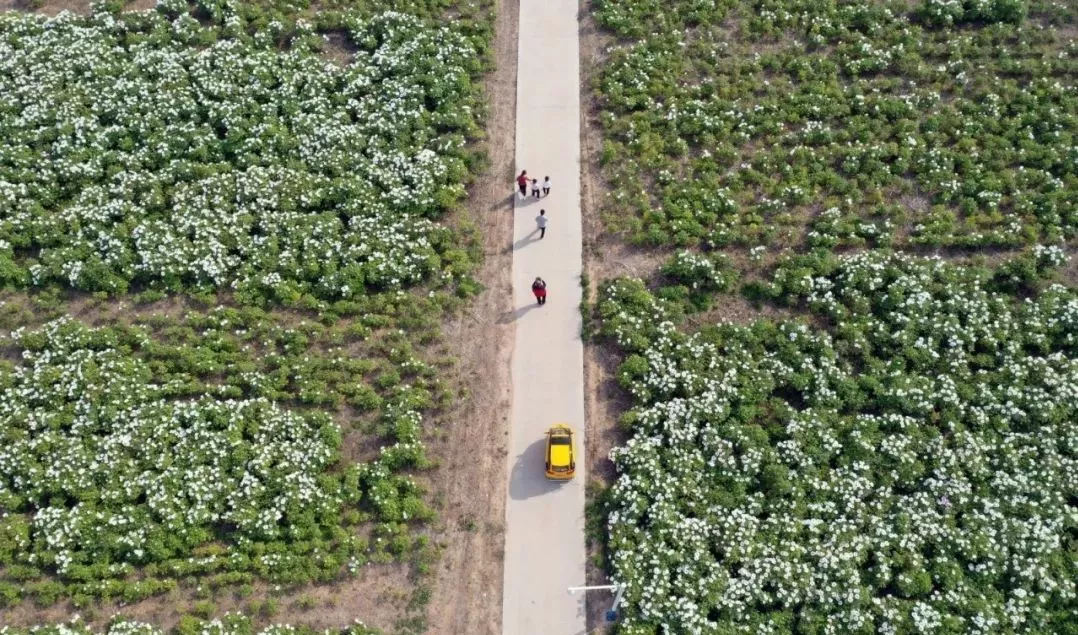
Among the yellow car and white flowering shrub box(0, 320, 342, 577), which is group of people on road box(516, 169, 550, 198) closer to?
the yellow car

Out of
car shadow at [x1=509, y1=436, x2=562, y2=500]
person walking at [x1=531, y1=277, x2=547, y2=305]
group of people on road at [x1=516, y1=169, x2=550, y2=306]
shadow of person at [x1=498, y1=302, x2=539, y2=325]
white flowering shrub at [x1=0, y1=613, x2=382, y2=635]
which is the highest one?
group of people on road at [x1=516, y1=169, x2=550, y2=306]

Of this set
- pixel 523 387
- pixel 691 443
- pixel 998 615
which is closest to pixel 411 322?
pixel 523 387

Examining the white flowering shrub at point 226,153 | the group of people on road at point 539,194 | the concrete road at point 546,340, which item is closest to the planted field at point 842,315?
the concrete road at point 546,340

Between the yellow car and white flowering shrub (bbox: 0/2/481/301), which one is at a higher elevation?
white flowering shrub (bbox: 0/2/481/301)

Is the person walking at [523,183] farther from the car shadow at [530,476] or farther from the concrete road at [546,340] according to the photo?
the car shadow at [530,476]

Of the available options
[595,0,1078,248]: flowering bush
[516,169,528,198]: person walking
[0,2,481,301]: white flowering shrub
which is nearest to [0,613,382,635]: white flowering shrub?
[0,2,481,301]: white flowering shrub

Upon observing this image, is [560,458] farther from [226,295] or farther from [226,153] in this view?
[226,153]

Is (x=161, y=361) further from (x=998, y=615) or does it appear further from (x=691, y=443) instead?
(x=998, y=615)

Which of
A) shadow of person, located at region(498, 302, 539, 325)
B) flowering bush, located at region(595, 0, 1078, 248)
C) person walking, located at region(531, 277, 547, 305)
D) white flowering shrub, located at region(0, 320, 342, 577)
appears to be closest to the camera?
white flowering shrub, located at region(0, 320, 342, 577)
